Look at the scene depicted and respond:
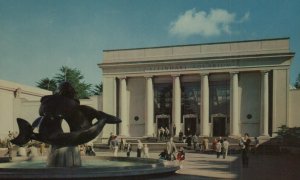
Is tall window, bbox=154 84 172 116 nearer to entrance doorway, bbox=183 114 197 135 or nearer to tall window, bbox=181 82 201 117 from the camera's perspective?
tall window, bbox=181 82 201 117

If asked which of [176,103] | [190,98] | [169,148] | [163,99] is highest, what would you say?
[190,98]

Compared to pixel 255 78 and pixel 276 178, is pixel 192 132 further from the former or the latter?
pixel 276 178

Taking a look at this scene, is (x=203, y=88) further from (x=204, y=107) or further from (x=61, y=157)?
(x=61, y=157)

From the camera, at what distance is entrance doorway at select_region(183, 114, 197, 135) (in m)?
52.7

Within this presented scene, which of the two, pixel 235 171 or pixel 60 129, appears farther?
pixel 235 171

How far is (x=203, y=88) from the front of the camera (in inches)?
2018

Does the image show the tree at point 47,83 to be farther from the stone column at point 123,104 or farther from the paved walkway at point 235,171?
the paved walkway at point 235,171

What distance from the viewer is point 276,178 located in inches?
662

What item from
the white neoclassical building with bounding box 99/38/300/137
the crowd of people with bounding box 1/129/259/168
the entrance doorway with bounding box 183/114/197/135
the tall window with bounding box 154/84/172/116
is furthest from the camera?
the tall window with bounding box 154/84/172/116

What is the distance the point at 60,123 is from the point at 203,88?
37096 mm

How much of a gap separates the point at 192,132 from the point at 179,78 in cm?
637

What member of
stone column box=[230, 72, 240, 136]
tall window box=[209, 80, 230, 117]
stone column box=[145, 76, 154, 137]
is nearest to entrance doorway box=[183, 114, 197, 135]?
tall window box=[209, 80, 230, 117]

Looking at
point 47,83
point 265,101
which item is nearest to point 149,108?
point 265,101

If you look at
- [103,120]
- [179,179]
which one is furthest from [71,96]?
[179,179]
